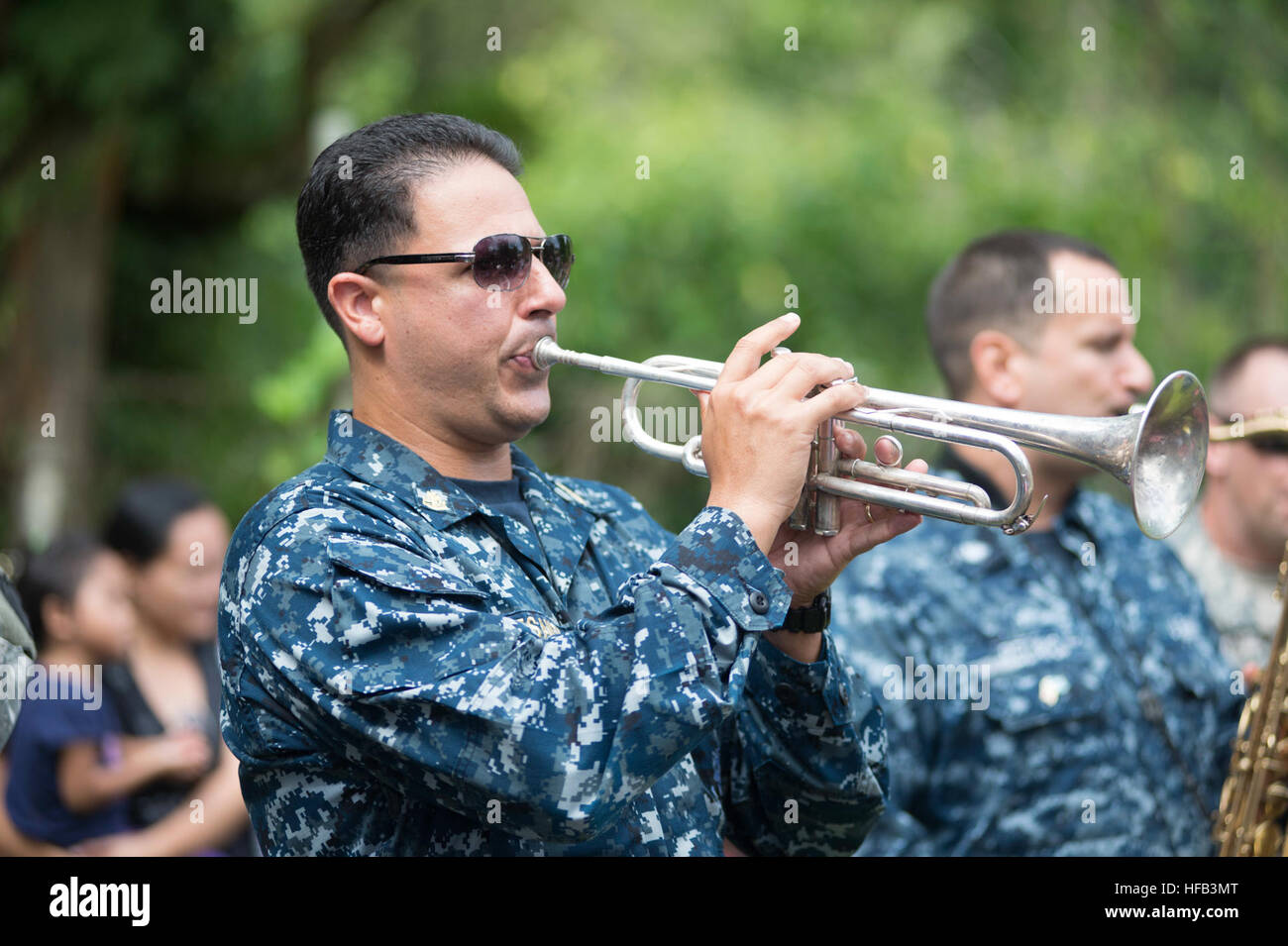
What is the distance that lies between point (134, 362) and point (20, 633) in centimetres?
654

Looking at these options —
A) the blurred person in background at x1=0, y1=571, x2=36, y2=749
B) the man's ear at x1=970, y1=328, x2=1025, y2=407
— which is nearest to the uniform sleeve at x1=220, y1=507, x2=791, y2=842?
the blurred person in background at x1=0, y1=571, x2=36, y2=749

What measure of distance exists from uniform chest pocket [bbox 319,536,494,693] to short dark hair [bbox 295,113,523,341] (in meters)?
0.67

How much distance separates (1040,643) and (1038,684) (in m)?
0.13

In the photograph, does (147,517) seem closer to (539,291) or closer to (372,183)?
(372,183)

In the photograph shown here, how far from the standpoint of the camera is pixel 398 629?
208cm

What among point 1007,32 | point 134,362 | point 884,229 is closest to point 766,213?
point 884,229

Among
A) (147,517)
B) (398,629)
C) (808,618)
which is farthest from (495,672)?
(147,517)

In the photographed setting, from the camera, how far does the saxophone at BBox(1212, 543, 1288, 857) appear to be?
3730 mm

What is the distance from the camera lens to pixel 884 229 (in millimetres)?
12023

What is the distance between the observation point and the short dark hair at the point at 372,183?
251cm

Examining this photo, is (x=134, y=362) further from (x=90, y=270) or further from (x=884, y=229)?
(x=884, y=229)

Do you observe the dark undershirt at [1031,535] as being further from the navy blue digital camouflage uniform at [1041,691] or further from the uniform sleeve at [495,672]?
the uniform sleeve at [495,672]

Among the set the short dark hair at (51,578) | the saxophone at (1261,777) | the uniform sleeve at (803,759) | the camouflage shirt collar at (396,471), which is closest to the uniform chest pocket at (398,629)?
the camouflage shirt collar at (396,471)

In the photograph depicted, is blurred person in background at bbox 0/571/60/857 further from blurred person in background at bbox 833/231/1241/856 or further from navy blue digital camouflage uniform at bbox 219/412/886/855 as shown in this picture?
blurred person in background at bbox 833/231/1241/856
